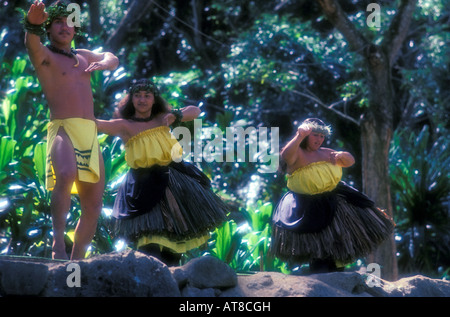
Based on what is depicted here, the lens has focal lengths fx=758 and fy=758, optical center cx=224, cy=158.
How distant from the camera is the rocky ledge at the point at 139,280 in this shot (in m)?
3.24

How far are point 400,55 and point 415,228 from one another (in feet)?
12.2

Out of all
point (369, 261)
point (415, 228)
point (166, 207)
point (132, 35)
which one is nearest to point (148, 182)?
point (166, 207)

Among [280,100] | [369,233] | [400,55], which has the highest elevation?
[400,55]

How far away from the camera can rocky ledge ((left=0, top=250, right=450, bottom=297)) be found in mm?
3236

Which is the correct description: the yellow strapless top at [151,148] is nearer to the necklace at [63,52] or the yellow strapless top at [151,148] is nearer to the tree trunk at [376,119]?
the necklace at [63,52]

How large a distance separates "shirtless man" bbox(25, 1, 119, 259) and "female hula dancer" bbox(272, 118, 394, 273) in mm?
1321

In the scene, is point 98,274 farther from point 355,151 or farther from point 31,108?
point 355,151

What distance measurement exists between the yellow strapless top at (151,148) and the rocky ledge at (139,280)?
1.06 m

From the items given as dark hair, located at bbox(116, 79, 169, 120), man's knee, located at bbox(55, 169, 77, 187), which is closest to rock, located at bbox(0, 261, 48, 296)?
man's knee, located at bbox(55, 169, 77, 187)

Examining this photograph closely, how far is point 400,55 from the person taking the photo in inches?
447

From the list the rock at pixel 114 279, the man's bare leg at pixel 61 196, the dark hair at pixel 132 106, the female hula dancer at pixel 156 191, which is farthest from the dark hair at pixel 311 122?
the rock at pixel 114 279

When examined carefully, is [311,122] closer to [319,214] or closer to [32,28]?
[319,214]

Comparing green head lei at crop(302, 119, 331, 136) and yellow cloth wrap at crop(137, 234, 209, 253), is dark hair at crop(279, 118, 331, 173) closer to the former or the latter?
green head lei at crop(302, 119, 331, 136)
